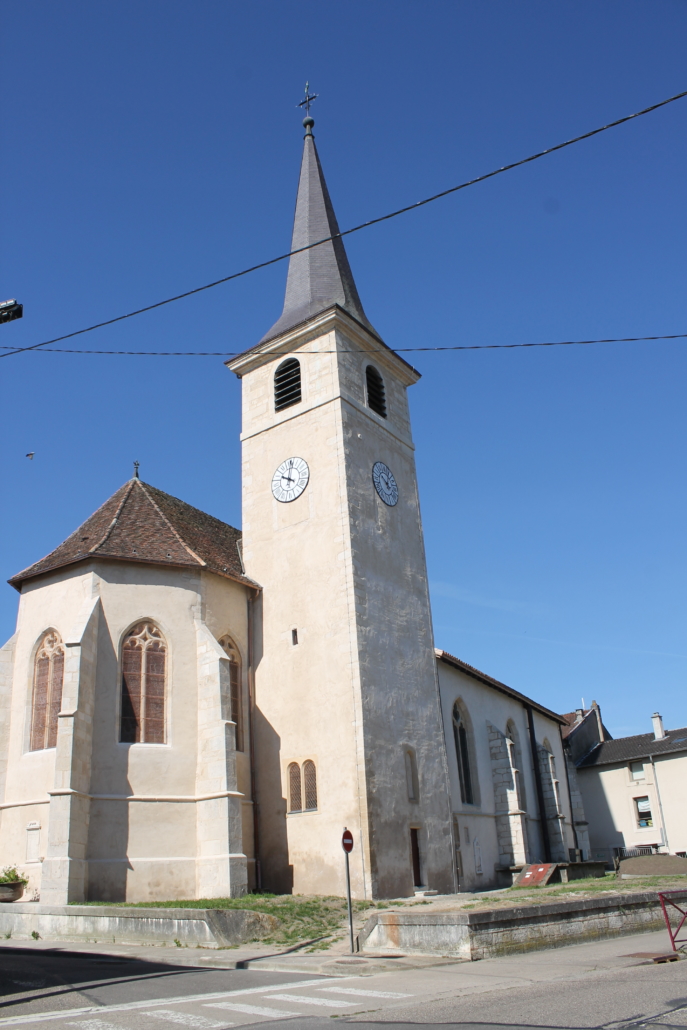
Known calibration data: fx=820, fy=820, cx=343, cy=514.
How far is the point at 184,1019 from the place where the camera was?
24.1 feet

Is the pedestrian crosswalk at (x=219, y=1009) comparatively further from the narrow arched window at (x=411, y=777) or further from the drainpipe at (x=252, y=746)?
the narrow arched window at (x=411, y=777)

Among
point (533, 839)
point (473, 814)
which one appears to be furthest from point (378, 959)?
point (533, 839)

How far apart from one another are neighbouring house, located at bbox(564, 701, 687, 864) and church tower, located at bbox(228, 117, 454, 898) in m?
20.4

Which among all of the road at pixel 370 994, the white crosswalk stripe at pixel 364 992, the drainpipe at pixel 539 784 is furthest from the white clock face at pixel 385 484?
the white crosswalk stripe at pixel 364 992

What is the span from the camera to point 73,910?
15.3 meters

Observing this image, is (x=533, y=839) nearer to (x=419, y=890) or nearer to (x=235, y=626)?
(x=419, y=890)

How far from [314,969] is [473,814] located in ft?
52.7

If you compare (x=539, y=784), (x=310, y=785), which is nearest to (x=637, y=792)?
(x=539, y=784)

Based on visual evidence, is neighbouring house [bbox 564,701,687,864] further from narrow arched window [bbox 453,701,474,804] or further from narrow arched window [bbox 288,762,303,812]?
narrow arched window [bbox 288,762,303,812]

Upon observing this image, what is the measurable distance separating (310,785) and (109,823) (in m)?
4.99

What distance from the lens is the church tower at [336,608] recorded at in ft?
66.1

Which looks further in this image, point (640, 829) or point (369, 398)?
point (640, 829)

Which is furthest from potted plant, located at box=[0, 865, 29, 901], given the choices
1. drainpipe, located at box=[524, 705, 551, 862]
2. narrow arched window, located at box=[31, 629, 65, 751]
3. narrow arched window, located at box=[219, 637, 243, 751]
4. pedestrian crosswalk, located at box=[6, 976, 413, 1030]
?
drainpipe, located at box=[524, 705, 551, 862]

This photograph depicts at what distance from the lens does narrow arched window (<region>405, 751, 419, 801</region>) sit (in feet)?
70.3
